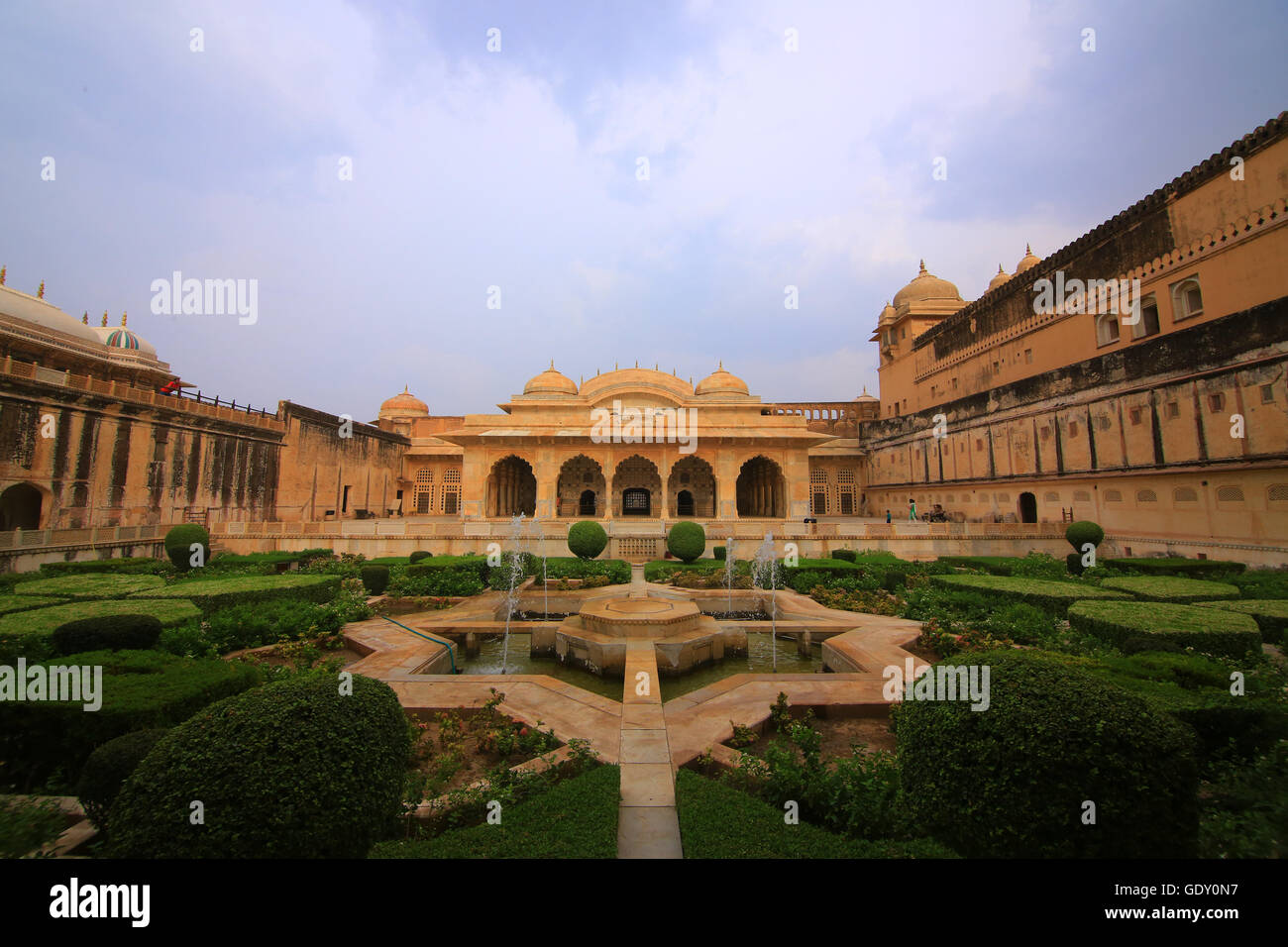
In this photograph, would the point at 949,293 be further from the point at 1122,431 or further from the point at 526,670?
the point at 526,670

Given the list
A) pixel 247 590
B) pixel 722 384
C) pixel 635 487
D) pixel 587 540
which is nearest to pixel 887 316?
pixel 722 384

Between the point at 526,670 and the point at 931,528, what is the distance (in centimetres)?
1393

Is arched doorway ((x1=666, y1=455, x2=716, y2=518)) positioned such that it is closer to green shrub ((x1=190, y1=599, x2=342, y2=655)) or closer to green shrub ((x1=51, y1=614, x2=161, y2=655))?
green shrub ((x1=190, y1=599, x2=342, y2=655))

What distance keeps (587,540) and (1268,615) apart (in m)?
12.6

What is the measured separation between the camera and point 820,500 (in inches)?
1187

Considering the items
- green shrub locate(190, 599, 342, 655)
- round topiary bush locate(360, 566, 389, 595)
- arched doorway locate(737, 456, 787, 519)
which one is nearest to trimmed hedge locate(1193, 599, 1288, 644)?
green shrub locate(190, 599, 342, 655)

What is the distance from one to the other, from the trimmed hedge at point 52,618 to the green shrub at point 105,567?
18.1ft

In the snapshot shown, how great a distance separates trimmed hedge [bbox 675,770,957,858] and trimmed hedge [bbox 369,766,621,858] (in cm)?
44

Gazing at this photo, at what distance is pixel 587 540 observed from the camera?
591 inches

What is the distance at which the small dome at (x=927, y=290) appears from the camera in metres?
31.0

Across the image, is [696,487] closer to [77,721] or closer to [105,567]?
[105,567]

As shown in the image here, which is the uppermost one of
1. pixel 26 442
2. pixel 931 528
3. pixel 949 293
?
pixel 949 293

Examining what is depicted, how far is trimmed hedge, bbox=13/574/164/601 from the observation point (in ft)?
26.8
